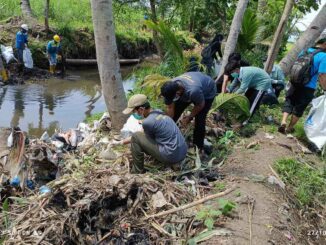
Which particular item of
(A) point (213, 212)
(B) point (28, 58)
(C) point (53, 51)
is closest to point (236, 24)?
(A) point (213, 212)

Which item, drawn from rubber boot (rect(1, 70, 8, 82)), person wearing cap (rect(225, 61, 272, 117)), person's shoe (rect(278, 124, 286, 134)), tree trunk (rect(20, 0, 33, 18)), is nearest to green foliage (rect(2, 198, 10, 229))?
person wearing cap (rect(225, 61, 272, 117))

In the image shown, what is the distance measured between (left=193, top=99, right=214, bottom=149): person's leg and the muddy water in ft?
12.8

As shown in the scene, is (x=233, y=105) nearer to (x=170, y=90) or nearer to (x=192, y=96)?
(x=192, y=96)

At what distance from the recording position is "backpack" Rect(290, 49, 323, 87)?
5500mm

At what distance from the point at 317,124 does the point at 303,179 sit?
1.16 m

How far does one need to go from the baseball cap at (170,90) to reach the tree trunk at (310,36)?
512cm

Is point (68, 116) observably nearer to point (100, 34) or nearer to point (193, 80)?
point (100, 34)

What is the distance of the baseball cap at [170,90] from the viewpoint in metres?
4.43

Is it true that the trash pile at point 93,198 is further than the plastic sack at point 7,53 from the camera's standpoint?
No

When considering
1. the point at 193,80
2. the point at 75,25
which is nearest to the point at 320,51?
the point at 193,80

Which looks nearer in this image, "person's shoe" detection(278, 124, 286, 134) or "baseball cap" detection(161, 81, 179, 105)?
"baseball cap" detection(161, 81, 179, 105)

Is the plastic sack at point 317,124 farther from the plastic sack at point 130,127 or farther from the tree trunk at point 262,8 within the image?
the tree trunk at point 262,8

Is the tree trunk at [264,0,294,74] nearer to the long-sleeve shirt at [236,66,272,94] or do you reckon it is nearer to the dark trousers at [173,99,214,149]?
the long-sleeve shirt at [236,66,272,94]

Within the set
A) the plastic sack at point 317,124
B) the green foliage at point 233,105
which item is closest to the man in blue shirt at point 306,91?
the plastic sack at point 317,124
